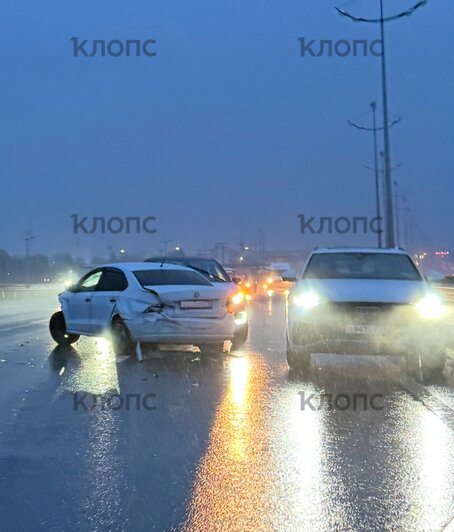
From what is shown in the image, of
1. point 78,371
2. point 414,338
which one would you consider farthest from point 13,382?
point 414,338

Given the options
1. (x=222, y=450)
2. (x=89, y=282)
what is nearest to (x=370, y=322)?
(x=222, y=450)

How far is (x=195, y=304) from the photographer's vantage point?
1093 centimetres

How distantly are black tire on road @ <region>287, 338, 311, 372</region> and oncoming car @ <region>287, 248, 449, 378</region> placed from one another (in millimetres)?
13

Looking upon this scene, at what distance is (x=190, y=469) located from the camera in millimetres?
5102

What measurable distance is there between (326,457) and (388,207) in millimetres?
25470

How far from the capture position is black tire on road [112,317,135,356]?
11.0 meters

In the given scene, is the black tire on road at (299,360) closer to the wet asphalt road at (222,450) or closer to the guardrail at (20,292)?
the wet asphalt road at (222,450)

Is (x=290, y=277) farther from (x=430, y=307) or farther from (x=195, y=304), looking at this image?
(x=430, y=307)

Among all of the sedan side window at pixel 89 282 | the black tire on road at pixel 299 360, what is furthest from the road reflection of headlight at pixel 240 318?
the sedan side window at pixel 89 282

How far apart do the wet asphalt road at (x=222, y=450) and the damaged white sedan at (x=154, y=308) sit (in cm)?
93

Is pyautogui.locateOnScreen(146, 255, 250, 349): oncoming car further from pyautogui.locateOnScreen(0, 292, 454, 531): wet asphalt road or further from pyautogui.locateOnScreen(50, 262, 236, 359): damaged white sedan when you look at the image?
pyautogui.locateOnScreen(0, 292, 454, 531): wet asphalt road

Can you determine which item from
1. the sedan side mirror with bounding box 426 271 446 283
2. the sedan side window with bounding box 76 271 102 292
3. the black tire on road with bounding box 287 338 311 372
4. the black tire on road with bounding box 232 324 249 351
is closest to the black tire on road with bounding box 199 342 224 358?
the black tire on road with bounding box 232 324 249 351

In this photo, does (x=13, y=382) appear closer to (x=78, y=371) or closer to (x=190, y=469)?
(x=78, y=371)

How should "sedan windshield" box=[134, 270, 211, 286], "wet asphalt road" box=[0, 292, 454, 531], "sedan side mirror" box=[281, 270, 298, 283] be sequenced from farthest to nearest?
"sedan windshield" box=[134, 270, 211, 286]
"sedan side mirror" box=[281, 270, 298, 283]
"wet asphalt road" box=[0, 292, 454, 531]
